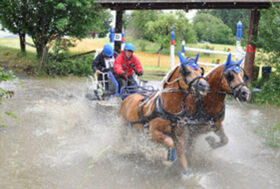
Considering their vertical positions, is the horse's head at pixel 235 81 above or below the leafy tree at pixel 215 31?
below

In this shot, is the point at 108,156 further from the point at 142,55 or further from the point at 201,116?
the point at 142,55

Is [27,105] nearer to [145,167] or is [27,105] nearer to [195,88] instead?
[145,167]

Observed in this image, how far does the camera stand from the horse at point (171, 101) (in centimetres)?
442

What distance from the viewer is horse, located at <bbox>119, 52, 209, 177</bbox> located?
4418 millimetres

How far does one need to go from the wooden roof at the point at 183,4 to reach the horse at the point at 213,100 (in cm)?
618

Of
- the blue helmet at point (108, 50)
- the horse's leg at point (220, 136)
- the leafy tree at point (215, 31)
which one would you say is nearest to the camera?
the horse's leg at point (220, 136)

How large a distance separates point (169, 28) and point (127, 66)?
14.6 m

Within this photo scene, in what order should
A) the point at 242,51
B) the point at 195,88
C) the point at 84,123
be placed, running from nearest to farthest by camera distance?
the point at 195,88 < the point at 84,123 < the point at 242,51

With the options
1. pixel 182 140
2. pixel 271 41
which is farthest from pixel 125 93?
pixel 271 41

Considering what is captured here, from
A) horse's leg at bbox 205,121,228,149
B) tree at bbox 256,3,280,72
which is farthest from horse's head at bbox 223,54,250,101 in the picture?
tree at bbox 256,3,280,72

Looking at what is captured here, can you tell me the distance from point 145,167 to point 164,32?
16855mm

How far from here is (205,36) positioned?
34969 millimetres

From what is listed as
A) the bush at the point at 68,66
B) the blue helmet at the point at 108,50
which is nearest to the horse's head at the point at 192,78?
the blue helmet at the point at 108,50

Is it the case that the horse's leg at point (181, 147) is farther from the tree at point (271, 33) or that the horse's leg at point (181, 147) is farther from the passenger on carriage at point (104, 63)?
the tree at point (271, 33)
